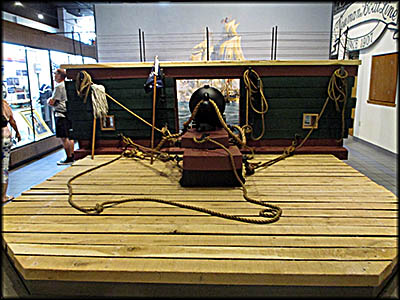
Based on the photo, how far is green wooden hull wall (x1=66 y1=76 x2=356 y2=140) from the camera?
12.7 feet

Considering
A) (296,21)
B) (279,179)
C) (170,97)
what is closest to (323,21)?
(296,21)

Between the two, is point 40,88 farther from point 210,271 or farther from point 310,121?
point 210,271

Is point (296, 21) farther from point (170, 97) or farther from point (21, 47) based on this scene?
point (21, 47)

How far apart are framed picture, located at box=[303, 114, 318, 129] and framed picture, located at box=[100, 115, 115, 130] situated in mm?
2323

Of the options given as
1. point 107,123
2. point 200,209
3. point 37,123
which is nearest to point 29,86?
point 37,123

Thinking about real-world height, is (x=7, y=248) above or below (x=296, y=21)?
below

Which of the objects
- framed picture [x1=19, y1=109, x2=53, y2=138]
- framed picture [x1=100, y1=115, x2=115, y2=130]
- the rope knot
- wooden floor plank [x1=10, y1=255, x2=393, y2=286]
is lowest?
wooden floor plank [x1=10, y1=255, x2=393, y2=286]

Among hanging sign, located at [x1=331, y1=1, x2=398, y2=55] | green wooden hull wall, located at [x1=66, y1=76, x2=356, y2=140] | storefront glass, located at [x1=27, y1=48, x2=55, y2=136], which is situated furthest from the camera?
storefront glass, located at [x1=27, y1=48, x2=55, y2=136]

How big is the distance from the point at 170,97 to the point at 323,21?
355cm

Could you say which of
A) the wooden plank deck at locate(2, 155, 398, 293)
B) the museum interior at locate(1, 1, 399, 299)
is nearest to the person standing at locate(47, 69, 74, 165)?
the museum interior at locate(1, 1, 399, 299)

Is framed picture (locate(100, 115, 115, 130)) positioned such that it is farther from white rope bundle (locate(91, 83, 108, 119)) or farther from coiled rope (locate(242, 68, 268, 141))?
coiled rope (locate(242, 68, 268, 141))

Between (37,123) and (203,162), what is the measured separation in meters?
5.16

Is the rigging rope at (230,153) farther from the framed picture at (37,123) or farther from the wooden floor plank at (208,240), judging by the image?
the framed picture at (37,123)

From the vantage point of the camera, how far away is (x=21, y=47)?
596cm
